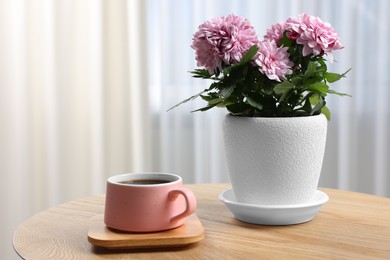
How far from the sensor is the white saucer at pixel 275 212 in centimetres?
88

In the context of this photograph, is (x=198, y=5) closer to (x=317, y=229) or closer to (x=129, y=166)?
→ (x=129, y=166)

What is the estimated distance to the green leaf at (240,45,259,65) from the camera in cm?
84

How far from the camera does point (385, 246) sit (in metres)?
0.80

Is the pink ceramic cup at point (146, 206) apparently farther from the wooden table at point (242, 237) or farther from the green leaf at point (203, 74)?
the green leaf at point (203, 74)

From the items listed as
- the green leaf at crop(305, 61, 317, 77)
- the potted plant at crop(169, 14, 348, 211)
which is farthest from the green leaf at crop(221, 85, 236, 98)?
the green leaf at crop(305, 61, 317, 77)

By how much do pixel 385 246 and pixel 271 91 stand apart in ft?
0.91

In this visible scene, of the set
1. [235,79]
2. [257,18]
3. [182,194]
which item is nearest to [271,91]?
[235,79]

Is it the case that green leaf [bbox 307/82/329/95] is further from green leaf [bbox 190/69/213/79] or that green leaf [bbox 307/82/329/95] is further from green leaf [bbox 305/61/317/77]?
green leaf [bbox 190/69/213/79]

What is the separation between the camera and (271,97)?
890 mm

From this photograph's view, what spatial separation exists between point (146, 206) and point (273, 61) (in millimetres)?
290

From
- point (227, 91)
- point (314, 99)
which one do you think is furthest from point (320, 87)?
point (227, 91)

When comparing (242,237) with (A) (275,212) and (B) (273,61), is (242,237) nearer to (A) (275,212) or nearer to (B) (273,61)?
(A) (275,212)

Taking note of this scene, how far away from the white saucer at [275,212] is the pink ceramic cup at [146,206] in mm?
127

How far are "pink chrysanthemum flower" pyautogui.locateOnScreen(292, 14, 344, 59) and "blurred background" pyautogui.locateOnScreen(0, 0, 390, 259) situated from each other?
1134 mm
